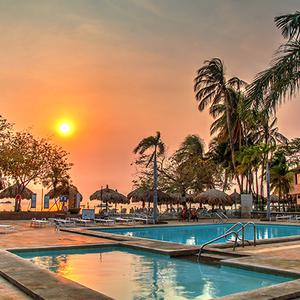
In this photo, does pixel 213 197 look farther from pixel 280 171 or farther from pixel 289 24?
pixel 289 24

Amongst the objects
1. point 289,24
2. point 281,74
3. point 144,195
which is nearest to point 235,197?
point 144,195

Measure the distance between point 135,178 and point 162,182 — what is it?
2.49 meters

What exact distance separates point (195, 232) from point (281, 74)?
1336 centimetres

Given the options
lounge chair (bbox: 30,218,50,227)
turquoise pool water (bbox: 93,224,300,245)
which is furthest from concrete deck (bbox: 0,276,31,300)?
lounge chair (bbox: 30,218,50,227)

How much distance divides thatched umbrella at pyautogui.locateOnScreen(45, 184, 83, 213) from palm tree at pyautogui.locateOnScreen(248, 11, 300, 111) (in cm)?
2544

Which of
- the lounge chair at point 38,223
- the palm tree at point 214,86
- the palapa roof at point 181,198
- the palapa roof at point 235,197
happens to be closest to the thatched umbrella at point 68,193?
the palapa roof at point 181,198

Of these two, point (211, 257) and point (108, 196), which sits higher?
point (108, 196)

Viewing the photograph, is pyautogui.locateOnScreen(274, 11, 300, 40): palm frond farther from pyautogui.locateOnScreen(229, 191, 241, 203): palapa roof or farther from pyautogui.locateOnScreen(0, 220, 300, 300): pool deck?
pyautogui.locateOnScreen(229, 191, 241, 203): palapa roof

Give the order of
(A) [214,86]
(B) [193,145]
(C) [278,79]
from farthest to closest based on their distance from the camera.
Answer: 1. (B) [193,145]
2. (A) [214,86]
3. (C) [278,79]

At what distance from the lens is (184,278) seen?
831 cm

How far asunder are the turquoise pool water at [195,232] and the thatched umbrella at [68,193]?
41.3 ft

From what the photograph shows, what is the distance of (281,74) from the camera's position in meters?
7.54

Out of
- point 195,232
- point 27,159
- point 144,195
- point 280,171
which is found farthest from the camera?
point 280,171

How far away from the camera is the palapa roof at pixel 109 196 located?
1337 inches
